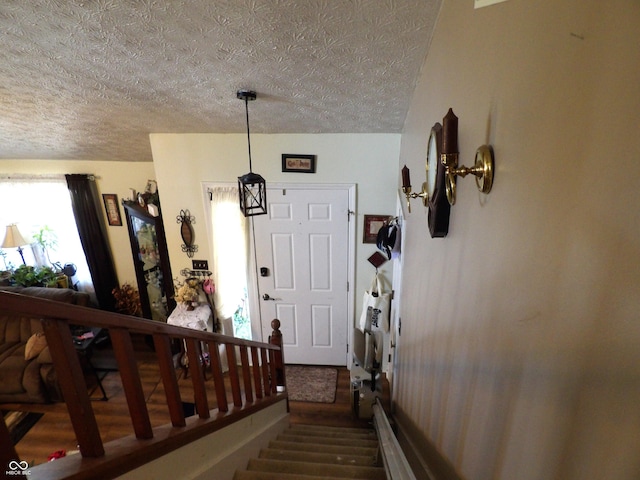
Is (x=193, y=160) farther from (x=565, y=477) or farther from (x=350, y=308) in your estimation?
(x=565, y=477)

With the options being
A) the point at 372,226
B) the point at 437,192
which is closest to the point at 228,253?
the point at 372,226

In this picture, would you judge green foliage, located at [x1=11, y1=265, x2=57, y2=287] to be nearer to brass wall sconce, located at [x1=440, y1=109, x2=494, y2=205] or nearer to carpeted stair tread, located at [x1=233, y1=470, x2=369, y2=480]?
carpeted stair tread, located at [x1=233, y1=470, x2=369, y2=480]

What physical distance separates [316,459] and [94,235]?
4090 millimetres

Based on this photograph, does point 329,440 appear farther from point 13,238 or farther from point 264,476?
point 13,238

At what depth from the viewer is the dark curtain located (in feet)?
12.4

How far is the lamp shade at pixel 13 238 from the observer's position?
3.78m

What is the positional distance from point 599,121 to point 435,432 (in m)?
1.10

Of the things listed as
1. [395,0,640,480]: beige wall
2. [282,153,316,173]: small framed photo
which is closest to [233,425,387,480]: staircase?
[395,0,640,480]: beige wall

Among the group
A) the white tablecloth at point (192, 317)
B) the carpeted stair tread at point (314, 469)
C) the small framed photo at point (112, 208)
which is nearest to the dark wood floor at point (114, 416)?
the white tablecloth at point (192, 317)

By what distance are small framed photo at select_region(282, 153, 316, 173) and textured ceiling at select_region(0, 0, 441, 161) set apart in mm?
344

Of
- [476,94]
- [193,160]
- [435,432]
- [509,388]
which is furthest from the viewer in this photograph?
[193,160]

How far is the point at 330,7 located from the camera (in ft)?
3.39

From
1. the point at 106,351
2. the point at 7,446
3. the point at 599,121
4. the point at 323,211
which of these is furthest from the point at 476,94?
the point at 106,351

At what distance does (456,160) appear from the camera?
625mm
